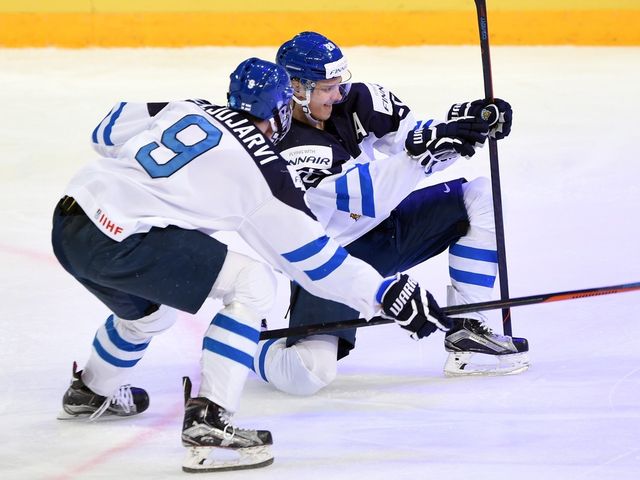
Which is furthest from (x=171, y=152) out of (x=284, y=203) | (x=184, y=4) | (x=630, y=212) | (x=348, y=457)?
(x=184, y=4)

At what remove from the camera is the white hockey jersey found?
2682 millimetres

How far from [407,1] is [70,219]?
14.3 feet

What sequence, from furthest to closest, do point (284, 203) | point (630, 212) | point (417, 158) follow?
1. point (630, 212)
2. point (417, 158)
3. point (284, 203)

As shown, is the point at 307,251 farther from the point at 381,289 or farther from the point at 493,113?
the point at 493,113

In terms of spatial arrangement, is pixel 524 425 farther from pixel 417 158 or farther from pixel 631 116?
pixel 631 116

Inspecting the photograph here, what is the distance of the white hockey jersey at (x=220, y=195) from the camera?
2682 millimetres

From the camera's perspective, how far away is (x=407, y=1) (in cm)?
684

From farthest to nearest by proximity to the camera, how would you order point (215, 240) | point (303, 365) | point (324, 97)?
point (324, 97) → point (303, 365) → point (215, 240)

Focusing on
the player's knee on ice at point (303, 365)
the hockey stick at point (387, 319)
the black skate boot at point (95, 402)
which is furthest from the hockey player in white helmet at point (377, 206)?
the black skate boot at point (95, 402)

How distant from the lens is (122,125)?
10.1ft

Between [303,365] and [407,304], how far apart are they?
1.77 ft

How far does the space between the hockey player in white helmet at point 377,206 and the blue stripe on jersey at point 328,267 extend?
20.3 inches

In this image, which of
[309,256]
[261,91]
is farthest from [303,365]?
[261,91]

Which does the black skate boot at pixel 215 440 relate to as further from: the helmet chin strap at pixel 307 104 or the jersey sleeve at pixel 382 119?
the jersey sleeve at pixel 382 119
